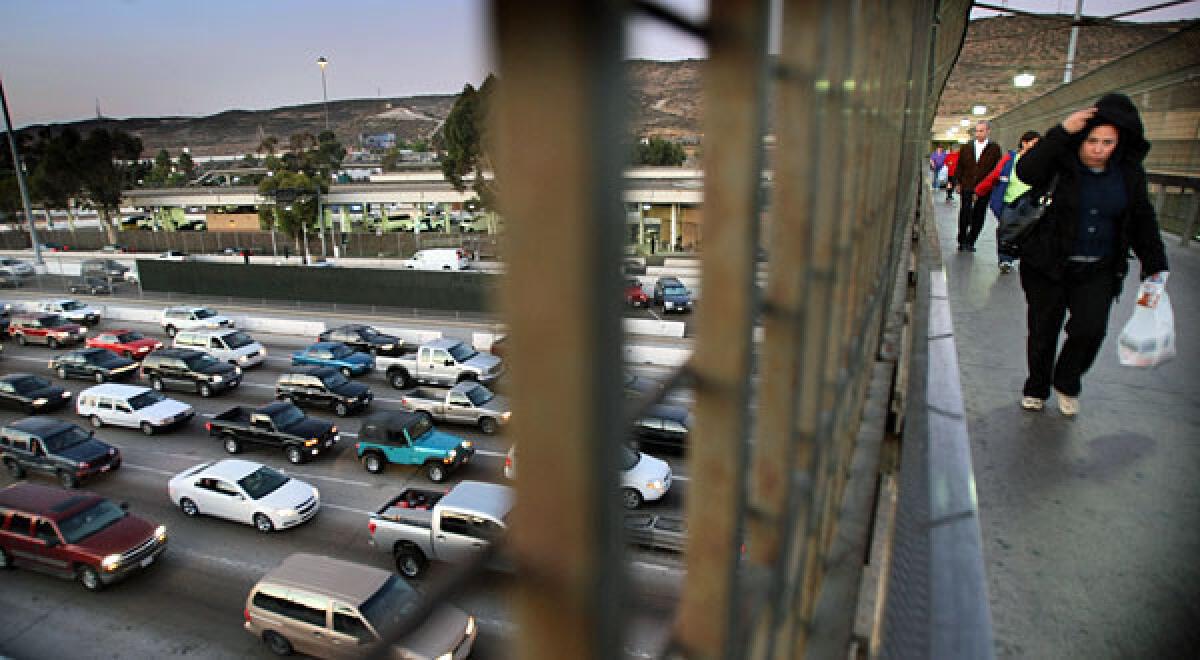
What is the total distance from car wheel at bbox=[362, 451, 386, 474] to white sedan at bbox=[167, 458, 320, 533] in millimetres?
1832

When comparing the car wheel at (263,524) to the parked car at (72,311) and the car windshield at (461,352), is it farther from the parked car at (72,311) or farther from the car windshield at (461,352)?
the parked car at (72,311)

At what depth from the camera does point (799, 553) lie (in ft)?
5.37

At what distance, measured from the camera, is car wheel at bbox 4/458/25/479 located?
14.1 m

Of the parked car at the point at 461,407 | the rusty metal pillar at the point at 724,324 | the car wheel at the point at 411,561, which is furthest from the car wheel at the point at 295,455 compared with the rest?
the rusty metal pillar at the point at 724,324

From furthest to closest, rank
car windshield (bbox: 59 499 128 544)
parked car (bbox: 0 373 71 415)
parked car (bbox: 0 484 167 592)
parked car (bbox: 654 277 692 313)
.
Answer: parked car (bbox: 0 373 71 415) < car windshield (bbox: 59 499 128 544) < parked car (bbox: 0 484 167 592) < parked car (bbox: 654 277 692 313)

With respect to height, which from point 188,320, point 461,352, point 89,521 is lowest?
point 89,521

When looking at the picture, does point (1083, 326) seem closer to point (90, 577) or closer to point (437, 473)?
point (437, 473)

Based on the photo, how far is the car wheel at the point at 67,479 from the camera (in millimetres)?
13531

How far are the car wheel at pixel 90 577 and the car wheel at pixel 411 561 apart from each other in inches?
178

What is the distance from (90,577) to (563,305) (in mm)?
12911

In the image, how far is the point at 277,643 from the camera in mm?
8461

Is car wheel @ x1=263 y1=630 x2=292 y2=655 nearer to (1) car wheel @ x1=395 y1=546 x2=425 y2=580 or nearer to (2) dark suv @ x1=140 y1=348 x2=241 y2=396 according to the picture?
(1) car wheel @ x1=395 y1=546 x2=425 y2=580

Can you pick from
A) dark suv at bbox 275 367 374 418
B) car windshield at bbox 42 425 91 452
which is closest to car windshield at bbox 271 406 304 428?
dark suv at bbox 275 367 374 418

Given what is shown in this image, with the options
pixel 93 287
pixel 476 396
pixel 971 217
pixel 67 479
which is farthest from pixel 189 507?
pixel 93 287
